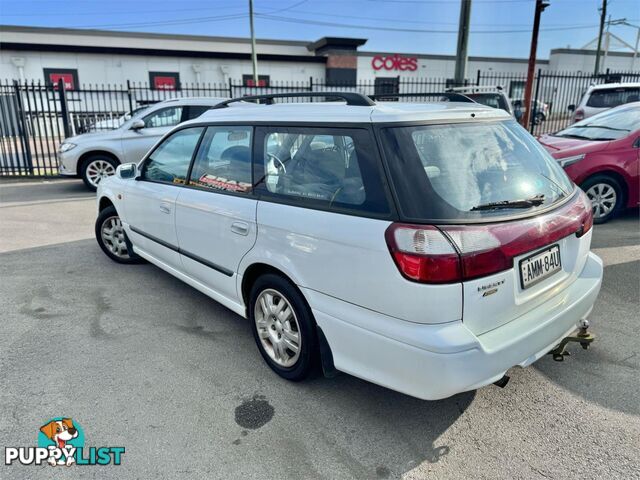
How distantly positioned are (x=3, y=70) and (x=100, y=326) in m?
29.0

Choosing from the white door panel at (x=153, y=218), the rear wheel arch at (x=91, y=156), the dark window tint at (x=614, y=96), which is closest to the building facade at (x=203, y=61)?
the dark window tint at (x=614, y=96)

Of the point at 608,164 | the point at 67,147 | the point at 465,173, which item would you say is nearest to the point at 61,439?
the point at 465,173

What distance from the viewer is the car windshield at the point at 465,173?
2.16 m

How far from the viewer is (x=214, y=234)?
3.25 m

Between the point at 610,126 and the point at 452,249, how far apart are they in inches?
236

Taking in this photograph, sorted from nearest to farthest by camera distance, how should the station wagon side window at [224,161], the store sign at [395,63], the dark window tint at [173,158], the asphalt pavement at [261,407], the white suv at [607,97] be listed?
the asphalt pavement at [261,407] < the station wagon side window at [224,161] < the dark window tint at [173,158] < the white suv at [607,97] < the store sign at [395,63]

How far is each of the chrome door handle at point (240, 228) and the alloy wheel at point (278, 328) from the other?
405 millimetres

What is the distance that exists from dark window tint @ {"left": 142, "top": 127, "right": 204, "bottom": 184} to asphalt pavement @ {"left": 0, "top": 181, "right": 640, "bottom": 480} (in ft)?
3.81

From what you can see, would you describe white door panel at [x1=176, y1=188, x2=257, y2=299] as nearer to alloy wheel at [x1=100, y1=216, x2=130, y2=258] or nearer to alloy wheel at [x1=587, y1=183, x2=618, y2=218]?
alloy wheel at [x1=100, y1=216, x2=130, y2=258]

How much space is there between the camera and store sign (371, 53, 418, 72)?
33875mm

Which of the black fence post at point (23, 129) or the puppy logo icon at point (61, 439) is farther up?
the black fence post at point (23, 129)

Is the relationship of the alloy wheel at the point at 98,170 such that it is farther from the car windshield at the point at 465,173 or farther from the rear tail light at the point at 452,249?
the rear tail light at the point at 452,249

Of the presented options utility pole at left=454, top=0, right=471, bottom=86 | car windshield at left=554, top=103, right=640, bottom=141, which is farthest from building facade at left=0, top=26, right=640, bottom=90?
car windshield at left=554, top=103, right=640, bottom=141

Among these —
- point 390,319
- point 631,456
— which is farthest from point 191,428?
point 631,456
